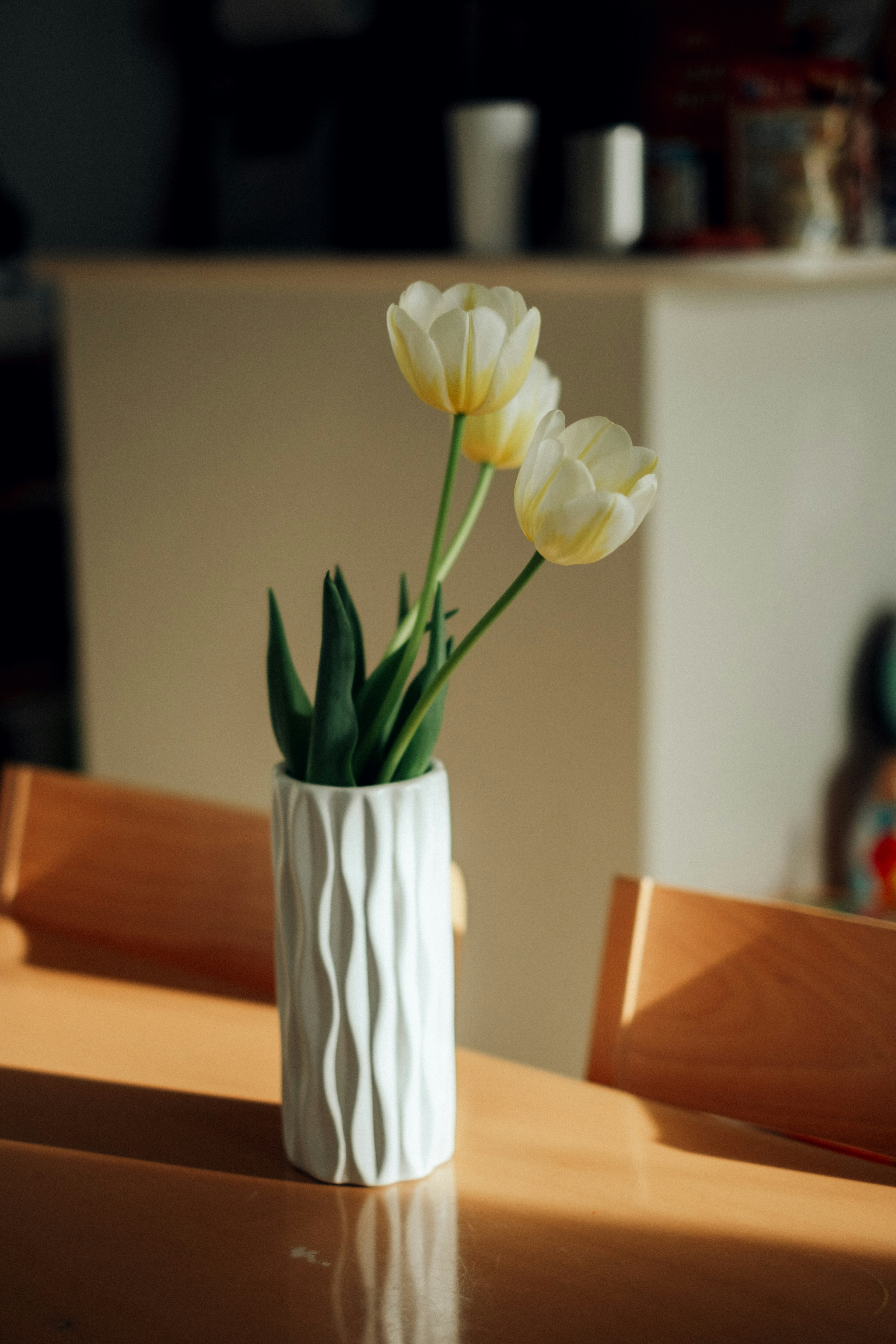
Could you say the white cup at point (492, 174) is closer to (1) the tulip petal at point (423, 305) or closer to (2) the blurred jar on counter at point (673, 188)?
(2) the blurred jar on counter at point (673, 188)

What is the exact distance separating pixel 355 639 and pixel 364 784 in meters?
0.08

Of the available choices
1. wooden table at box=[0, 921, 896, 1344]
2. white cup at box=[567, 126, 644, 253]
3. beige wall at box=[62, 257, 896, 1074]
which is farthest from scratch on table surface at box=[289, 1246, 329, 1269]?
white cup at box=[567, 126, 644, 253]

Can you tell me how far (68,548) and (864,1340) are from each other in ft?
6.91

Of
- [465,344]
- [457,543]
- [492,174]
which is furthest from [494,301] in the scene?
[492,174]

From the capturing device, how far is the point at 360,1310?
582 mm

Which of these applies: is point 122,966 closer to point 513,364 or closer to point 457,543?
point 457,543

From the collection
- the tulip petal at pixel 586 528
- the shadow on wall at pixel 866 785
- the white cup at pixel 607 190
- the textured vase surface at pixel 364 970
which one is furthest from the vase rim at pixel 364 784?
the shadow on wall at pixel 866 785

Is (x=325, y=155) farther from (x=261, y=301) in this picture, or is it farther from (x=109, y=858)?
(x=109, y=858)

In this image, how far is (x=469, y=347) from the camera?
62cm

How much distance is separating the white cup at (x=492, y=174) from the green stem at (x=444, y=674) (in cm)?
107

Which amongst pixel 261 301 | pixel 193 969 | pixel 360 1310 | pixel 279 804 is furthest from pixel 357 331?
pixel 360 1310

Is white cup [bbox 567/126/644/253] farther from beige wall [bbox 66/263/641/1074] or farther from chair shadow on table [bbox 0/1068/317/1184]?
chair shadow on table [bbox 0/1068/317/1184]

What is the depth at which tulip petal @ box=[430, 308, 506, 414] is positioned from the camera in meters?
0.61

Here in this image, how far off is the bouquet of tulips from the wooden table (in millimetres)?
210
